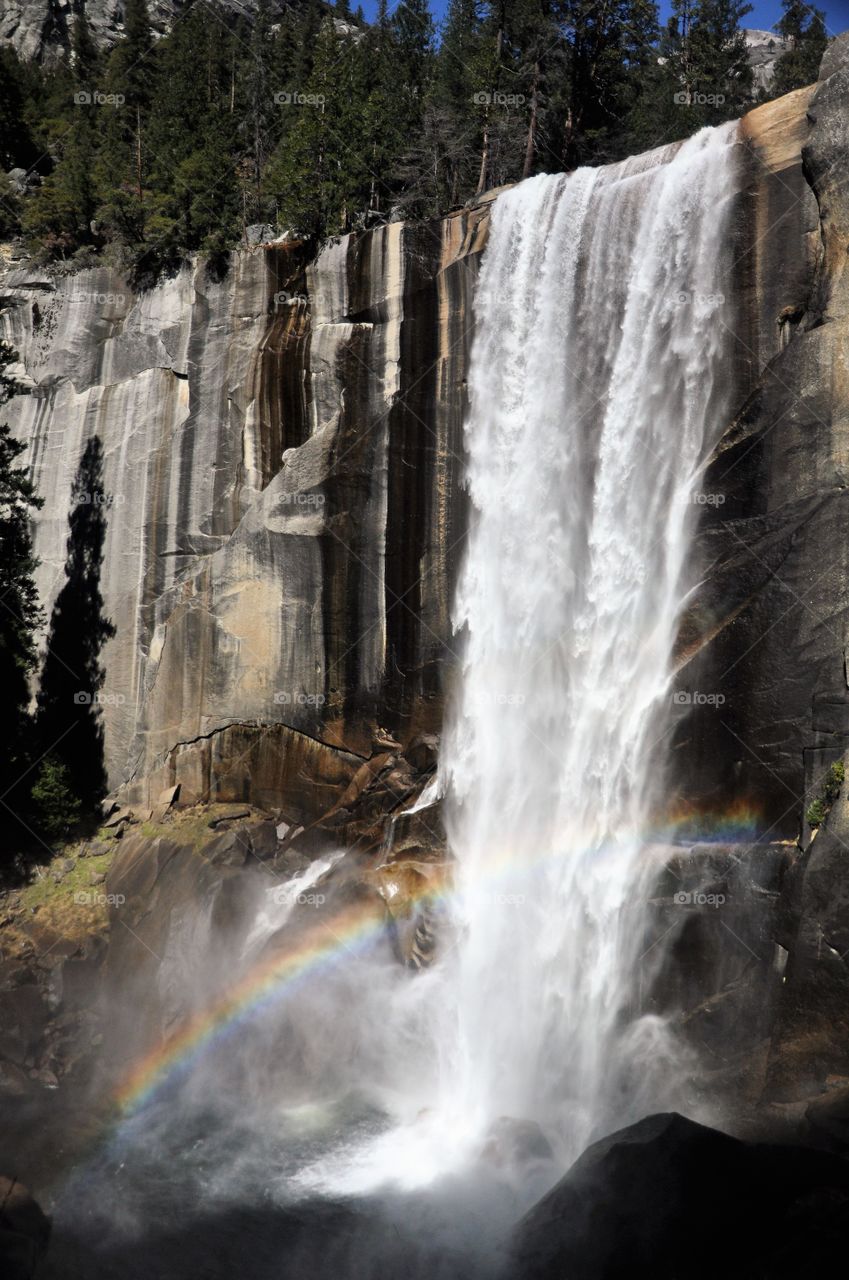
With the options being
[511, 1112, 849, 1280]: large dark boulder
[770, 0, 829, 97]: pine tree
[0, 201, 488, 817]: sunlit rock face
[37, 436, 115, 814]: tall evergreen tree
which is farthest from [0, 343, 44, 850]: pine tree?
[770, 0, 829, 97]: pine tree

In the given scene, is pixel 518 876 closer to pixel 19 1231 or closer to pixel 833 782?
pixel 833 782

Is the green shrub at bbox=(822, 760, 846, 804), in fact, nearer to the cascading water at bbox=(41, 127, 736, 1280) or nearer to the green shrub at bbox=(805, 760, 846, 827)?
the green shrub at bbox=(805, 760, 846, 827)

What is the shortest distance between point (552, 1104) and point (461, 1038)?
2.76m

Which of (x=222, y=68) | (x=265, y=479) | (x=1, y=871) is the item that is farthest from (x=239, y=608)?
(x=222, y=68)

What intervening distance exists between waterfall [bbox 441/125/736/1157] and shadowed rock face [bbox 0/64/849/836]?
34.0 inches

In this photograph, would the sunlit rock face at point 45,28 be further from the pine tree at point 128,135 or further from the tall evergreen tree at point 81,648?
the tall evergreen tree at point 81,648

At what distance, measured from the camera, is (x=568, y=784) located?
70.1ft

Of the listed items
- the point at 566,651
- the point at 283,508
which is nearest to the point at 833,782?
the point at 566,651

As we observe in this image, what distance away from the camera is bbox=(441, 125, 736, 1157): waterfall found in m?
19.3

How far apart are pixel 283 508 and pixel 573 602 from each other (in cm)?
817

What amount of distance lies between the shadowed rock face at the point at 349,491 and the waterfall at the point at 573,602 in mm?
863

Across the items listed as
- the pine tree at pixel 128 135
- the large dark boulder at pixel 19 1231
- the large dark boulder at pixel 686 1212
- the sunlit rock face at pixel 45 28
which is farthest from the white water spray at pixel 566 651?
the sunlit rock face at pixel 45 28

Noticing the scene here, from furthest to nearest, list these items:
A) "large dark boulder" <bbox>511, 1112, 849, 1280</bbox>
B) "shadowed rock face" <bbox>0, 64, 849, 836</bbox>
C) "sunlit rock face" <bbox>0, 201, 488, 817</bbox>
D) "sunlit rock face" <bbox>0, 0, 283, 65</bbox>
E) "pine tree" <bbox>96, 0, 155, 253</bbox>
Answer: "sunlit rock face" <bbox>0, 0, 283, 65</bbox>, "pine tree" <bbox>96, 0, 155, 253</bbox>, "sunlit rock face" <bbox>0, 201, 488, 817</bbox>, "shadowed rock face" <bbox>0, 64, 849, 836</bbox>, "large dark boulder" <bbox>511, 1112, 849, 1280</bbox>

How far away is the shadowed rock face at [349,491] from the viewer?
59.6 feet
